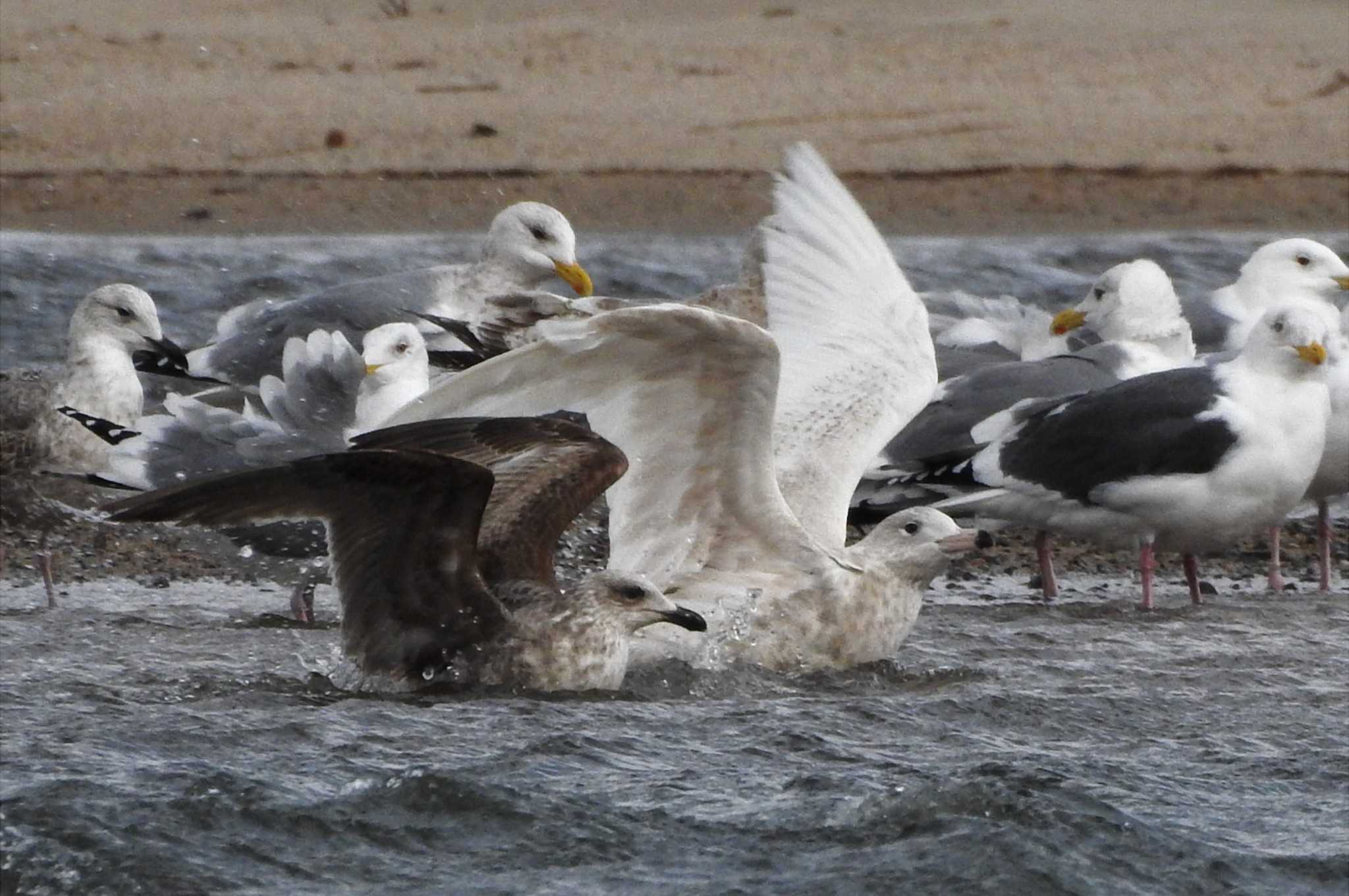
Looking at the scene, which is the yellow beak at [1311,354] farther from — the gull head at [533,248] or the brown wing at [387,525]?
the gull head at [533,248]

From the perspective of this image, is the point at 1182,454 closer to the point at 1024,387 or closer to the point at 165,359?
the point at 1024,387

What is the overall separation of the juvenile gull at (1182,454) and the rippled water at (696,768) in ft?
1.90

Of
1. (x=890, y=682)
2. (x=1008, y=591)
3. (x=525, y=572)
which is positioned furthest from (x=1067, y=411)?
(x=525, y=572)

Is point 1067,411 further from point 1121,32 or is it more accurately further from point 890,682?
point 1121,32

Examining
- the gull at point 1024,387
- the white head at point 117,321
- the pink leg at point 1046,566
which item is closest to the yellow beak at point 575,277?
the white head at point 117,321

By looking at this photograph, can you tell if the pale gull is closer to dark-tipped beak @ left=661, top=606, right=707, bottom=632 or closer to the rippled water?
the rippled water

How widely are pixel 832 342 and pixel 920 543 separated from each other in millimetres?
905

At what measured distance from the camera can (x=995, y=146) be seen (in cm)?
1764

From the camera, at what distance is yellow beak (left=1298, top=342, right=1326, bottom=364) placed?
27.0ft

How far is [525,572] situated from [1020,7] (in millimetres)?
14569

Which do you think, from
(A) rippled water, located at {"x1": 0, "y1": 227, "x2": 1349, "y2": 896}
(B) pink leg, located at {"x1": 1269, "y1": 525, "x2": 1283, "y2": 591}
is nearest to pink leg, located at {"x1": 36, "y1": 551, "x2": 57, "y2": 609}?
(A) rippled water, located at {"x1": 0, "y1": 227, "x2": 1349, "y2": 896}

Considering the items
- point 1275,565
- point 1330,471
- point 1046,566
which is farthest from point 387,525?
point 1330,471

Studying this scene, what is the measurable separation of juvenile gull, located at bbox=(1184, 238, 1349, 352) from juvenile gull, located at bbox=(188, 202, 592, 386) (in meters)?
2.77

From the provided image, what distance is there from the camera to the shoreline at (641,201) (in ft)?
53.5
